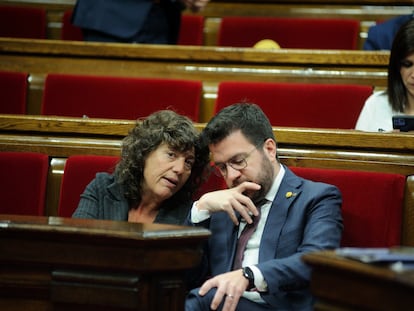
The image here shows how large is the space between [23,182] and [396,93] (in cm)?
48

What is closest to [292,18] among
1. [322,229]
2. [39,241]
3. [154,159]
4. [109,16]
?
[109,16]

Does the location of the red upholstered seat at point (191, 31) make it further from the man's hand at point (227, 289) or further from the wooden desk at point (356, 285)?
the wooden desk at point (356, 285)

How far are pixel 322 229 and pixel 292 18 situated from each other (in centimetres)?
89

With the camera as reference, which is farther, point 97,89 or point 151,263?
point 97,89

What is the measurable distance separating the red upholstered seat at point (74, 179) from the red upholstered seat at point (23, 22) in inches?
28.8

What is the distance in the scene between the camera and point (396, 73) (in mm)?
1077

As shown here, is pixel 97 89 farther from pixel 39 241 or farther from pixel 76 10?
pixel 39 241

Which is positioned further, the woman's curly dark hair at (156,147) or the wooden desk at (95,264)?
the woman's curly dark hair at (156,147)

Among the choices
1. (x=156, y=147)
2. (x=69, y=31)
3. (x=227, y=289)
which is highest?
(x=69, y=31)

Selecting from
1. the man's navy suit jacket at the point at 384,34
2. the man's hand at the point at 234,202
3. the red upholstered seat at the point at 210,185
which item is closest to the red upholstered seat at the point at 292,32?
the man's navy suit jacket at the point at 384,34

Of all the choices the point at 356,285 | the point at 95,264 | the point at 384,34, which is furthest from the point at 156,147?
the point at 384,34

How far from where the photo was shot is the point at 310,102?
3.72ft

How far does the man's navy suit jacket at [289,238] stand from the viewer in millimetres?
753

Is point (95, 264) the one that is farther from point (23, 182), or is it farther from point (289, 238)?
point (23, 182)
